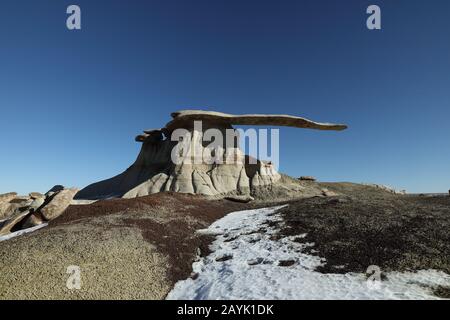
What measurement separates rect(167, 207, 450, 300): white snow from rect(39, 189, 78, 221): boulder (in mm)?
9345

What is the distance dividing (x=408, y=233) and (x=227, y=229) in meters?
8.33

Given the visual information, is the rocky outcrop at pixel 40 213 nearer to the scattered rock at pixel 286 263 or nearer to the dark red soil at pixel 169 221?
the dark red soil at pixel 169 221

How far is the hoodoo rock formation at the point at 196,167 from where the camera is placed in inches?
1379

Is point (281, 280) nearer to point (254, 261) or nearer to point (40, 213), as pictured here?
point (254, 261)

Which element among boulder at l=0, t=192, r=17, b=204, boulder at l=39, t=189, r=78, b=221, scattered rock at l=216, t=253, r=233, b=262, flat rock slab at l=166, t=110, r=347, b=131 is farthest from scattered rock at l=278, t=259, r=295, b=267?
boulder at l=0, t=192, r=17, b=204

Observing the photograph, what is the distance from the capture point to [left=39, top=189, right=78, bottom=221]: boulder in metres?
14.6

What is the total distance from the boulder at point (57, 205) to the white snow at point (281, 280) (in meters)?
9.35

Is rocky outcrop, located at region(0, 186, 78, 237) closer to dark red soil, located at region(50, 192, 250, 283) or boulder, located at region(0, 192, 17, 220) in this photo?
dark red soil, located at region(50, 192, 250, 283)

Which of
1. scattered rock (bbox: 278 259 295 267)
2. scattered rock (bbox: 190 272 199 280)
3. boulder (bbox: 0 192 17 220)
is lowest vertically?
boulder (bbox: 0 192 17 220)

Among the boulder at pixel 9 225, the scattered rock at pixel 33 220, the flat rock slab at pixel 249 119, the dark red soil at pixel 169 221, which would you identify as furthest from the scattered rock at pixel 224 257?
the flat rock slab at pixel 249 119

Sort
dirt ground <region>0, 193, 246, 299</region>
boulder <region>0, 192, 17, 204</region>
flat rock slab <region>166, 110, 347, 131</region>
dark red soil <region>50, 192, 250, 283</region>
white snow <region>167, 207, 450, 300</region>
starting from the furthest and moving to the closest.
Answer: flat rock slab <region>166, 110, 347, 131</region> → boulder <region>0, 192, 17, 204</region> → dark red soil <region>50, 192, 250, 283</region> → dirt ground <region>0, 193, 246, 299</region> → white snow <region>167, 207, 450, 300</region>

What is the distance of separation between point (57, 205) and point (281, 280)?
516 inches
